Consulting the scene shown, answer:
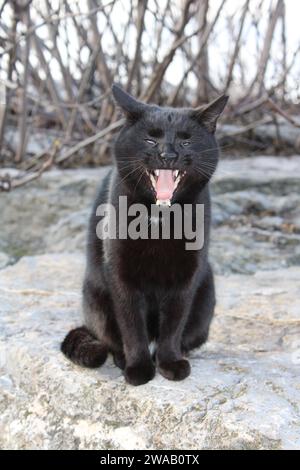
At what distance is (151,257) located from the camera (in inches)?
90.5

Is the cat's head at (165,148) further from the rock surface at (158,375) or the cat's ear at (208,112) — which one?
the rock surface at (158,375)

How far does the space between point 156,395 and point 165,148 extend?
0.85m

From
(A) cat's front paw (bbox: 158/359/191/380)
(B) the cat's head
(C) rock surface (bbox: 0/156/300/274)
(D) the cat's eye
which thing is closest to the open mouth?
(B) the cat's head

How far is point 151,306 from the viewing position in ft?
7.88

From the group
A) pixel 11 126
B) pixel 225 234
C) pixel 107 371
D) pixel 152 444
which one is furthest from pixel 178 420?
pixel 11 126

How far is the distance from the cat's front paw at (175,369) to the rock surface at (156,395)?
0.08 ft

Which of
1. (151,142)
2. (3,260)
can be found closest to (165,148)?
(151,142)

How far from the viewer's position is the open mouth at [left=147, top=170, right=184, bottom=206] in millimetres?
2146

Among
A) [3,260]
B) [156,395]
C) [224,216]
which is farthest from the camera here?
[224,216]

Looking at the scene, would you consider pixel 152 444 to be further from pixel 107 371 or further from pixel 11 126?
pixel 11 126

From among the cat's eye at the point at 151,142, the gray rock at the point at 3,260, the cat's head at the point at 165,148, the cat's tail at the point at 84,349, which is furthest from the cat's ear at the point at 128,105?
the gray rock at the point at 3,260

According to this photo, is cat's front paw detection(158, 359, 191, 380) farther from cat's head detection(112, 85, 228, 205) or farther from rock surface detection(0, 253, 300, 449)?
cat's head detection(112, 85, 228, 205)

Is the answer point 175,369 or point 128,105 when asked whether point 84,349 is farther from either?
point 128,105
